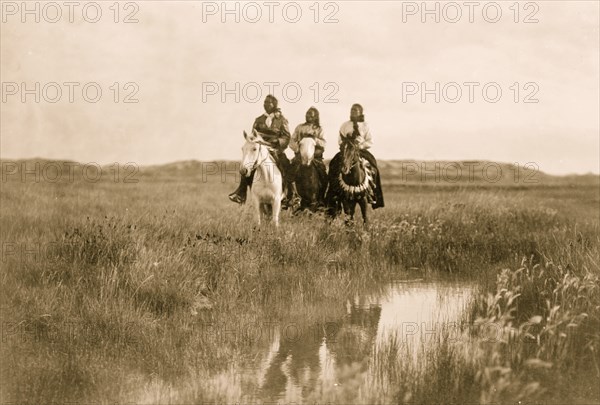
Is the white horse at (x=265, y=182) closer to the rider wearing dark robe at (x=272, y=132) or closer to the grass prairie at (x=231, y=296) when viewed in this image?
the rider wearing dark robe at (x=272, y=132)

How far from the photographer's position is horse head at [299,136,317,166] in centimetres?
1127

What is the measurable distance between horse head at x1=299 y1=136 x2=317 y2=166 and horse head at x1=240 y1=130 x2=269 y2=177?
1.07 metres

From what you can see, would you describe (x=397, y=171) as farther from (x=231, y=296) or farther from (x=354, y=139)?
(x=231, y=296)

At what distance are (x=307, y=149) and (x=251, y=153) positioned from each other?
139cm

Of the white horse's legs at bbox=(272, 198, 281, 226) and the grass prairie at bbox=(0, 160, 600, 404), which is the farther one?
the white horse's legs at bbox=(272, 198, 281, 226)

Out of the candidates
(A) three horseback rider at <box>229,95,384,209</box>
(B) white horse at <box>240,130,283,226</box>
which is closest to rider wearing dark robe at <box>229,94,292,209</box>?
(A) three horseback rider at <box>229,95,384,209</box>

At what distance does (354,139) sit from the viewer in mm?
11445

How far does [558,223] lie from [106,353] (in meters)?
10.2

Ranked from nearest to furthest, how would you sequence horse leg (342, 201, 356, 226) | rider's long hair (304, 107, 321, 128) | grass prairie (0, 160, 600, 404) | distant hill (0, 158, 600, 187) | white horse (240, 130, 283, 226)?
grass prairie (0, 160, 600, 404) < distant hill (0, 158, 600, 187) < white horse (240, 130, 283, 226) < rider's long hair (304, 107, 321, 128) < horse leg (342, 201, 356, 226)

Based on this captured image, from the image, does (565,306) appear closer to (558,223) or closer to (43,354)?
(43,354)

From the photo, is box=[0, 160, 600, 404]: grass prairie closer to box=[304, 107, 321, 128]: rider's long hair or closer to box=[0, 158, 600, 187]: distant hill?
box=[0, 158, 600, 187]: distant hill

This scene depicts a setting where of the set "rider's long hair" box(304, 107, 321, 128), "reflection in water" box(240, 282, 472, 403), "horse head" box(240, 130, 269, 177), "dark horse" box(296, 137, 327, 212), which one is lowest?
"reflection in water" box(240, 282, 472, 403)

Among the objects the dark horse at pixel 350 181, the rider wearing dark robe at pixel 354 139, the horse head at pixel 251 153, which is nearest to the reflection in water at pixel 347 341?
the dark horse at pixel 350 181

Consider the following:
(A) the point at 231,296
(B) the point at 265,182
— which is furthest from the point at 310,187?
(A) the point at 231,296
